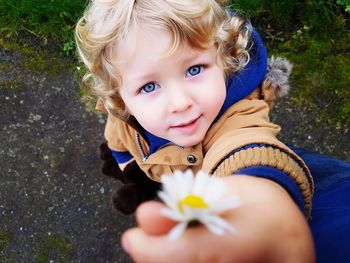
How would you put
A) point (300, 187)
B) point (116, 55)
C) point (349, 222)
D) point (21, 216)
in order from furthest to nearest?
point (21, 216) < point (116, 55) < point (349, 222) < point (300, 187)

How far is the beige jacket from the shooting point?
0.77m

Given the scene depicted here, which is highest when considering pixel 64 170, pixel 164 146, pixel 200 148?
pixel 200 148

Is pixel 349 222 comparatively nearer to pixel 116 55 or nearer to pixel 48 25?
pixel 116 55

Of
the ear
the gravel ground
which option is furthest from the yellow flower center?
the gravel ground

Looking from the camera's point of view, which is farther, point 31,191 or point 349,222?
point 31,191

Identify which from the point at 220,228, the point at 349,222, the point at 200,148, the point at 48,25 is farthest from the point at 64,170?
the point at 220,228

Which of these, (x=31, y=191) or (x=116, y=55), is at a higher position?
(x=116, y=55)

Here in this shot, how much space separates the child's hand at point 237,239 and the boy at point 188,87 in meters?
0.20

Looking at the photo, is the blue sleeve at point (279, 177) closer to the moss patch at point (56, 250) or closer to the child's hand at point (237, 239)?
the child's hand at point (237, 239)

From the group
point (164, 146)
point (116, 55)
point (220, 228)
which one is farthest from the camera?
point (164, 146)

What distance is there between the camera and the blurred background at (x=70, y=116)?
1731mm

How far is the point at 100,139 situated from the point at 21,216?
0.39 m

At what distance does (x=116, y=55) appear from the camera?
1.07m

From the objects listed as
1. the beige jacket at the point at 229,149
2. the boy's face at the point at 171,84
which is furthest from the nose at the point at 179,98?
the beige jacket at the point at 229,149
